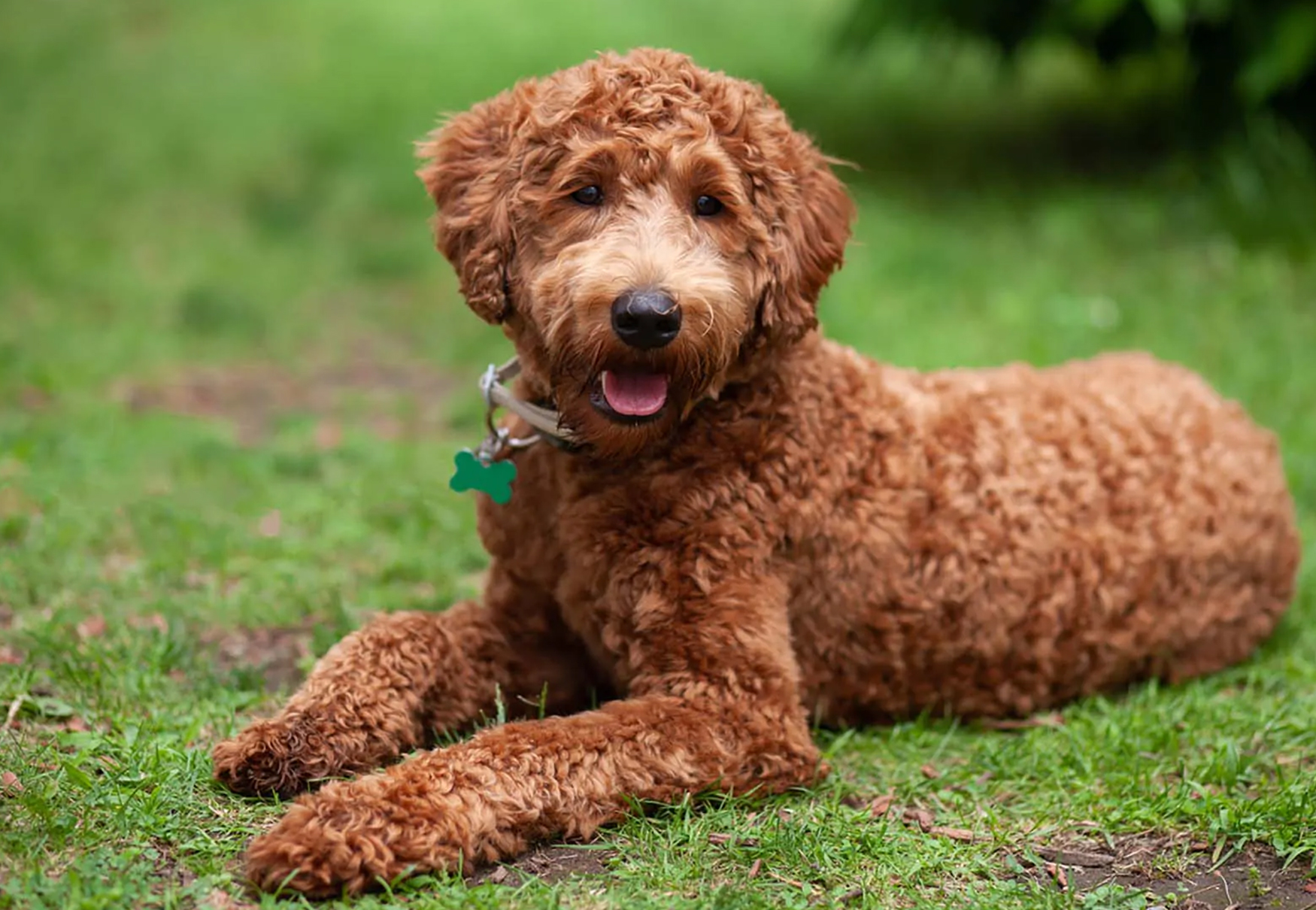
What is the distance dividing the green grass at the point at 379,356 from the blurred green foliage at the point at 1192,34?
51 centimetres

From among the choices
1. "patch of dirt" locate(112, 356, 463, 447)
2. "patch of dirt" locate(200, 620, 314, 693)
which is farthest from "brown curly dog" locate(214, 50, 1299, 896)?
"patch of dirt" locate(112, 356, 463, 447)

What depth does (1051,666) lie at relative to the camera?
4.02m

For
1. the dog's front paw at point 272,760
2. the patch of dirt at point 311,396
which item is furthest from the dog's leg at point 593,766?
the patch of dirt at point 311,396

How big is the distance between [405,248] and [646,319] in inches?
235

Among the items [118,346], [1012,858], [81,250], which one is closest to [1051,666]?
[1012,858]

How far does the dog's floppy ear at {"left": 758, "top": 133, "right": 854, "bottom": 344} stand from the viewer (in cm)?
348

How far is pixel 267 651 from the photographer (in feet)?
14.1

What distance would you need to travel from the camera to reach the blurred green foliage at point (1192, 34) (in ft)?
25.1

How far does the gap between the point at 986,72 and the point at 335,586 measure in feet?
31.8

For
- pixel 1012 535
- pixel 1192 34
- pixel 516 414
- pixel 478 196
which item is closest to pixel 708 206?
pixel 478 196

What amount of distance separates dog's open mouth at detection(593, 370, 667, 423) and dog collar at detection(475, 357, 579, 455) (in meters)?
0.18

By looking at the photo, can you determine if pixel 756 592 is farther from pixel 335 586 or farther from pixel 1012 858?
pixel 335 586

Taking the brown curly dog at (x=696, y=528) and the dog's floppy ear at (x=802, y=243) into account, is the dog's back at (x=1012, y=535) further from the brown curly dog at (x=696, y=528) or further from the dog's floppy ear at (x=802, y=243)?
the dog's floppy ear at (x=802, y=243)

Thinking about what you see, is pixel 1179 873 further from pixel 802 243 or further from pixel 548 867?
pixel 802 243
